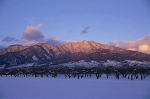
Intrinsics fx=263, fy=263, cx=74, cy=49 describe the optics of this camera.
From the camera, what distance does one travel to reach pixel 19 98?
30.3 meters

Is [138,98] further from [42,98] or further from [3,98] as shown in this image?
[3,98]

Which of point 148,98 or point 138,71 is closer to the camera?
point 148,98

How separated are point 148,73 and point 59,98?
100894mm

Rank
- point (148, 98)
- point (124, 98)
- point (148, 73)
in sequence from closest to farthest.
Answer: point (148, 98) → point (124, 98) → point (148, 73)

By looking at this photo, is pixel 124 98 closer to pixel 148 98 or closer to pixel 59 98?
pixel 148 98

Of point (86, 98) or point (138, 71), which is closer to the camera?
point (86, 98)

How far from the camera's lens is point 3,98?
29781mm

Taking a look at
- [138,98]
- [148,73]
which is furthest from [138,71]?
[138,98]

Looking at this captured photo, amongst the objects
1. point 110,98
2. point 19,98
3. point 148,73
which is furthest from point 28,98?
point 148,73

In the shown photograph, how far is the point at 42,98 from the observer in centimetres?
3053

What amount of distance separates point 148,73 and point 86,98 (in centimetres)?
9964

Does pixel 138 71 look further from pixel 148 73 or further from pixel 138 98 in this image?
pixel 138 98

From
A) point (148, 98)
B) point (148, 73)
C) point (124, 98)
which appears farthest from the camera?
point (148, 73)

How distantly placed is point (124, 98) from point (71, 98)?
637cm
